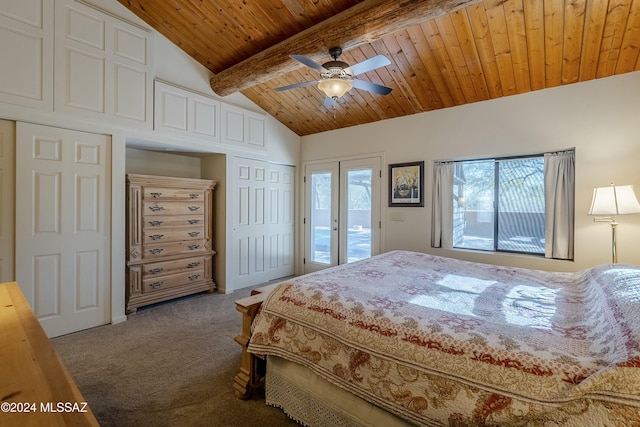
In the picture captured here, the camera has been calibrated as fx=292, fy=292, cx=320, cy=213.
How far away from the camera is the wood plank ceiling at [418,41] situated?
8.11 ft

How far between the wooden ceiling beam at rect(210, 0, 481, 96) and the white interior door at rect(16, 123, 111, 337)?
6.36 feet

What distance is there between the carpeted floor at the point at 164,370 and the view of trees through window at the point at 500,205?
3133 millimetres

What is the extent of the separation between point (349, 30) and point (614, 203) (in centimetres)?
274

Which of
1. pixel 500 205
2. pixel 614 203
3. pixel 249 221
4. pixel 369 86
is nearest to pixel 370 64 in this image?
pixel 369 86

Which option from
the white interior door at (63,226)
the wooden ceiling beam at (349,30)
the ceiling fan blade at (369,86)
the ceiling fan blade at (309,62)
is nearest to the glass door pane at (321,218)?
the wooden ceiling beam at (349,30)

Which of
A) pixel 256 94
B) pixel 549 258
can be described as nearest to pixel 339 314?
pixel 549 258

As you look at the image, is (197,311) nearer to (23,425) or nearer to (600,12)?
(23,425)

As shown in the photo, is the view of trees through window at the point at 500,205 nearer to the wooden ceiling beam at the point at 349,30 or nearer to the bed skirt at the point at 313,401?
the wooden ceiling beam at the point at 349,30

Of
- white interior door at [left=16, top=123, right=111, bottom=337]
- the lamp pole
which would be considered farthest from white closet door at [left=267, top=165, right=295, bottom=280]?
the lamp pole

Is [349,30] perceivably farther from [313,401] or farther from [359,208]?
[313,401]

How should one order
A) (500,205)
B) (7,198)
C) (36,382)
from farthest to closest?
(500,205) < (7,198) < (36,382)

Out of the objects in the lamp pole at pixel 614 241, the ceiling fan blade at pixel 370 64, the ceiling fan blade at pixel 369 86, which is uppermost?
the ceiling fan blade at pixel 370 64

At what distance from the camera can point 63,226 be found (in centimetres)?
289

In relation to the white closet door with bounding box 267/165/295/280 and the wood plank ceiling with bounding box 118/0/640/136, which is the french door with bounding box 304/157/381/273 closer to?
the white closet door with bounding box 267/165/295/280
